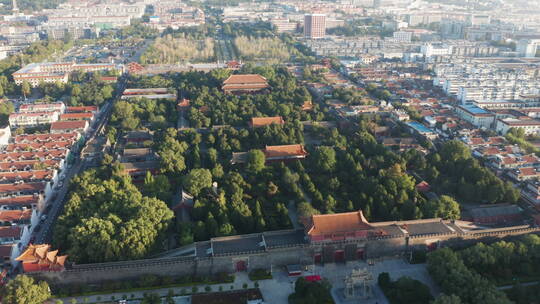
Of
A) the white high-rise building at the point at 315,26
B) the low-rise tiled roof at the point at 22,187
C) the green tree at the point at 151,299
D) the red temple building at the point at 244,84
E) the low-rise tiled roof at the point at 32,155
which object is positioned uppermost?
the white high-rise building at the point at 315,26

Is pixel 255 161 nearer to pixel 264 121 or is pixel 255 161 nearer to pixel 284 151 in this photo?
pixel 284 151

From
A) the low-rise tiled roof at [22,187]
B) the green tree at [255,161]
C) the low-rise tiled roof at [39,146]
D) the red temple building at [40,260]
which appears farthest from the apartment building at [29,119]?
the red temple building at [40,260]

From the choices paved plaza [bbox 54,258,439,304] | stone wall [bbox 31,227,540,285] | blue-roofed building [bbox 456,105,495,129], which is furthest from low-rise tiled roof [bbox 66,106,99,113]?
blue-roofed building [bbox 456,105,495,129]

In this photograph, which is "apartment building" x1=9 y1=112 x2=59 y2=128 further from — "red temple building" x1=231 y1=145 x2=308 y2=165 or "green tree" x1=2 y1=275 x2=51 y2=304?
"green tree" x1=2 y1=275 x2=51 y2=304

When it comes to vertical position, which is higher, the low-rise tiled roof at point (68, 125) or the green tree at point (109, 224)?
the low-rise tiled roof at point (68, 125)

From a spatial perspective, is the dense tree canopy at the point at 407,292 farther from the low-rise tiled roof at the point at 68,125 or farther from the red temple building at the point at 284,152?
the low-rise tiled roof at the point at 68,125

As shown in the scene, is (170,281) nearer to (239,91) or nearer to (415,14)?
(239,91)

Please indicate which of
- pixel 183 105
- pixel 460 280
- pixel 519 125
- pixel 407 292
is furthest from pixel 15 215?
pixel 519 125

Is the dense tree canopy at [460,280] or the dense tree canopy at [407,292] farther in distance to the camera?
the dense tree canopy at [407,292]

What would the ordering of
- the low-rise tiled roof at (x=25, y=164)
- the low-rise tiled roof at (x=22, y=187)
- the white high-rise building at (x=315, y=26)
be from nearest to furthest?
the low-rise tiled roof at (x=22, y=187)
the low-rise tiled roof at (x=25, y=164)
the white high-rise building at (x=315, y=26)
